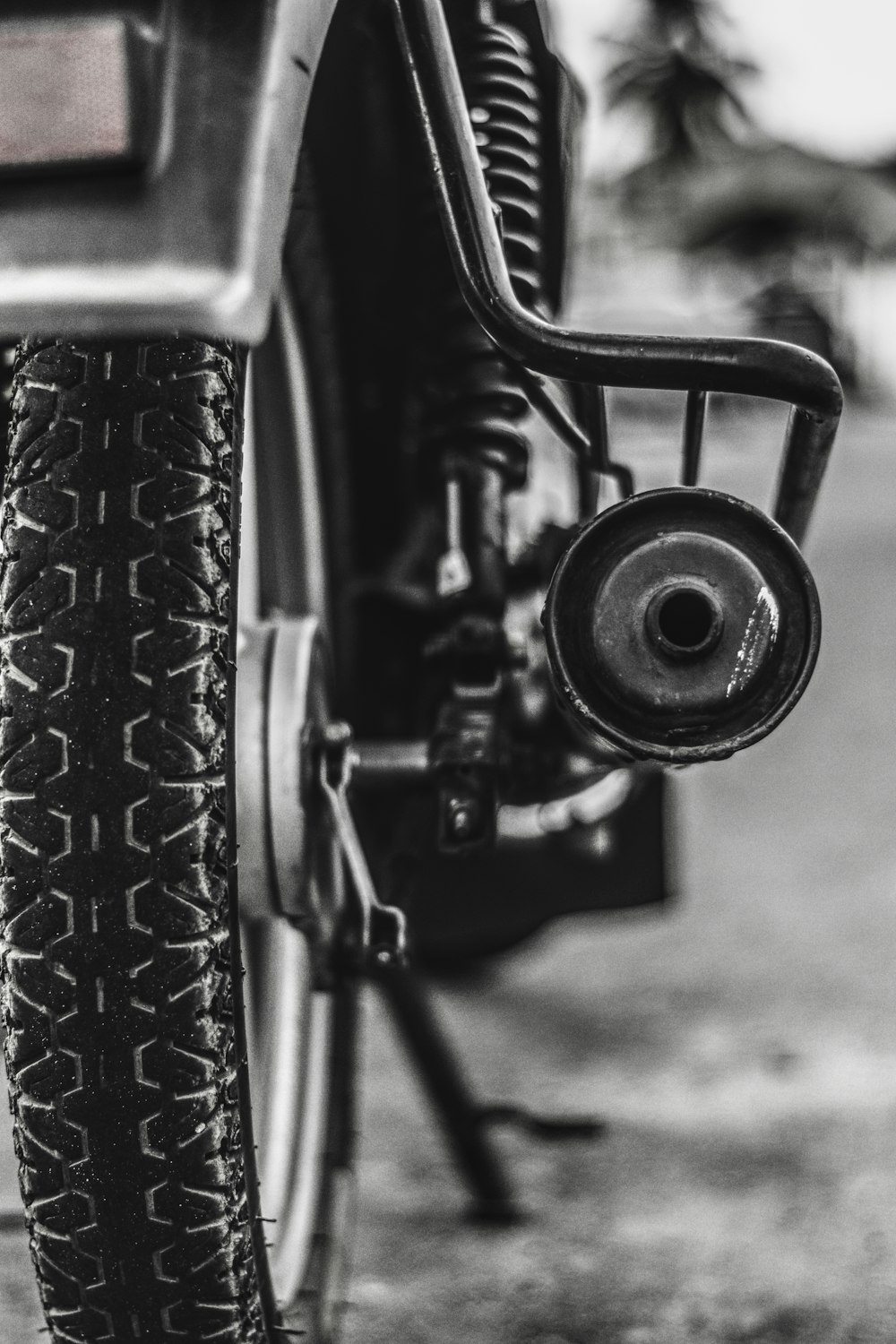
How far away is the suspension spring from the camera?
4.10ft

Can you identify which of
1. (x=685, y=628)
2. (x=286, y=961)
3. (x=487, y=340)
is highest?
(x=487, y=340)

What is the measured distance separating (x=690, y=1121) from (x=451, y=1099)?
44 cm

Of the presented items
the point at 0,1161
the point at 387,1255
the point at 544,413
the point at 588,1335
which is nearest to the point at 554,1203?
the point at 387,1255

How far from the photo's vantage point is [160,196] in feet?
2.20

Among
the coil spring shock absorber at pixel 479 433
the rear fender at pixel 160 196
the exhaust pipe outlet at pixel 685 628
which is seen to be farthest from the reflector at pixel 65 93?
the coil spring shock absorber at pixel 479 433

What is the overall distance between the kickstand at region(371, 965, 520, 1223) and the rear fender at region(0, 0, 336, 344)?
1.14 m

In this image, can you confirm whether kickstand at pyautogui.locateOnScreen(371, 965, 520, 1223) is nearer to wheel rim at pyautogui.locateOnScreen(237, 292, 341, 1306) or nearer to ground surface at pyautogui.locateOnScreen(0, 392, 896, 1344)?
ground surface at pyautogui.locateOnScreen(0, 392, 896, 1344)

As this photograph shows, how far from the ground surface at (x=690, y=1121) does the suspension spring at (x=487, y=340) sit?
0.69 metres

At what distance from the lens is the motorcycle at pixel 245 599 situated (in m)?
0.68

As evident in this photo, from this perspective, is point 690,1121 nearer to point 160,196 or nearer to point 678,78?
point 160,196

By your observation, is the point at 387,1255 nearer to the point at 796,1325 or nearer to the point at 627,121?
the point at 796,1325

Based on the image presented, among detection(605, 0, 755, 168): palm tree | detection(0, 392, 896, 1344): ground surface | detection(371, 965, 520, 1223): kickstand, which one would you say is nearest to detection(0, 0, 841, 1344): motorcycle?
detection(0, 392, 896, 1344): ground surface

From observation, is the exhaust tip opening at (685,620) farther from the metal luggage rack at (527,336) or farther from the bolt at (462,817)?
the bolt at (462,817)

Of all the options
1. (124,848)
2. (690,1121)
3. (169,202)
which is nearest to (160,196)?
(169,202)
